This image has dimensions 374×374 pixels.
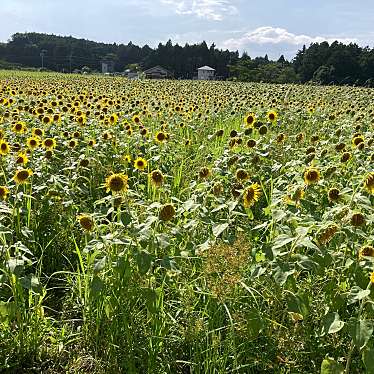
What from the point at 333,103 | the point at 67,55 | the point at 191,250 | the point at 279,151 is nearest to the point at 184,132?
the point at 279,151

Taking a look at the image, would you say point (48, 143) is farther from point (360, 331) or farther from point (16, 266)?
point (360, 331)

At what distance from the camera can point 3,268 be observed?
6.84 ft

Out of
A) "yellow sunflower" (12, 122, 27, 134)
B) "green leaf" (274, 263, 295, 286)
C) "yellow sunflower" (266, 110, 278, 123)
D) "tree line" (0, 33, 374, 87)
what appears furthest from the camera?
"tree line" (0, 33, 374, 87)

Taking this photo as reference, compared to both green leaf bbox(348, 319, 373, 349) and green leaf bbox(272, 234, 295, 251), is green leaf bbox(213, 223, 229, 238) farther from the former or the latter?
green leaf bbox(348, 319, 373, 349)

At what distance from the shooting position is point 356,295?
168 cm

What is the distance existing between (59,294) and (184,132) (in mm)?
3796

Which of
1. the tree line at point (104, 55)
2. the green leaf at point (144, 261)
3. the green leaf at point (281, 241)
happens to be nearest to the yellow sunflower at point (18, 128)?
the green leaf at point (144, 261)

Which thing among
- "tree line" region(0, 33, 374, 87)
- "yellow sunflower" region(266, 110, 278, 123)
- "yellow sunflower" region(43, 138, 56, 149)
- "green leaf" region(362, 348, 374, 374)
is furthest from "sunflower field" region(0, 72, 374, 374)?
"tree line" region(0, 33, 374, 87)

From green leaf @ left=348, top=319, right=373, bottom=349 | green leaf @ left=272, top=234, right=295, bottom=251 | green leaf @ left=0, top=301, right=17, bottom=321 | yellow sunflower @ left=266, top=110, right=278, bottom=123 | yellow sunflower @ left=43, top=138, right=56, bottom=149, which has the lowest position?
green leaf @ left=0, top=301, right=17, bottom=321

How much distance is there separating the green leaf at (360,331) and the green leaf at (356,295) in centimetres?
8

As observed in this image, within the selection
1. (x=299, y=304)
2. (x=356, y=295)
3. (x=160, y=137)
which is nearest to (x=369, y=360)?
(x=356, y=295)

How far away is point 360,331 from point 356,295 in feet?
0.51

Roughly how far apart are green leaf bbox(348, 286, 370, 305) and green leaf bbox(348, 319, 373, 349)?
0.26 ft

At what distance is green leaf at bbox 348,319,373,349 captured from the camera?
60.2 inches
